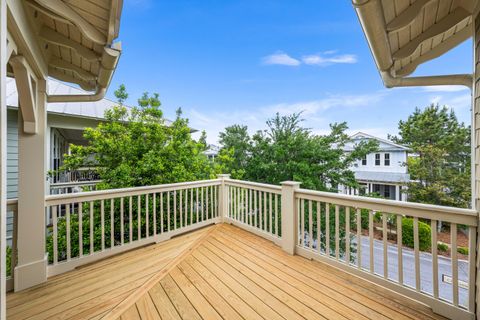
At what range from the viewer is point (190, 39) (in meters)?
7.59

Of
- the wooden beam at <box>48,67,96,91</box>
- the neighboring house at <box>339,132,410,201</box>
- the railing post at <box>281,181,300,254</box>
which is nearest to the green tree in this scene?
the neighboring house at <box>339,132,410,201</box>

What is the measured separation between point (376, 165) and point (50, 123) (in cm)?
1199

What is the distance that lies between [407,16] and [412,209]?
1644mm

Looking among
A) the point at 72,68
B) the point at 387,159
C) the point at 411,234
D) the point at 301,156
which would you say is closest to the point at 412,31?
the point at 72,68

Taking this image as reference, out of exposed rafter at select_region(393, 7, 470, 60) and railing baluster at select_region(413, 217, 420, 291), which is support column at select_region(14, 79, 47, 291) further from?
exposed rafter at select_region(393, 7, 470, 60)

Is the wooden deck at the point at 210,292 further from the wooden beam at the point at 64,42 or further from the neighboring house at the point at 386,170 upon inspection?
the neighboring house at the point at 386,170

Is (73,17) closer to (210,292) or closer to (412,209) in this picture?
(210,292)

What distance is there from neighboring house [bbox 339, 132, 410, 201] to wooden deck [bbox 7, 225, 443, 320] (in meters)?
7.35

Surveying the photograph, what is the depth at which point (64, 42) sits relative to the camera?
2113 mm

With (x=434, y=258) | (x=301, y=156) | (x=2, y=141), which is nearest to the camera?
(x=2, y=141)

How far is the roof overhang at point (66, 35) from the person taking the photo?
154 cm

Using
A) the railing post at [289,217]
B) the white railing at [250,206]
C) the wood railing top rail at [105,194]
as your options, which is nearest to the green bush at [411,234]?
the white railing at [250,206]

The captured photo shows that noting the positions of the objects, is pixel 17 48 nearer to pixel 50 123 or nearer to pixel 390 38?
pixel 390 38

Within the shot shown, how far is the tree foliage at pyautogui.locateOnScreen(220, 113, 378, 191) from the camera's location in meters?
6.54
